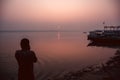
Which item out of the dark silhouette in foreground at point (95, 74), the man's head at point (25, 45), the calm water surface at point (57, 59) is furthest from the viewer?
the calm water surface at point (57, 59)

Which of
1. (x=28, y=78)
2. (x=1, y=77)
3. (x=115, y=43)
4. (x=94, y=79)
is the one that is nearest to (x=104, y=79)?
(x=94, y=79)

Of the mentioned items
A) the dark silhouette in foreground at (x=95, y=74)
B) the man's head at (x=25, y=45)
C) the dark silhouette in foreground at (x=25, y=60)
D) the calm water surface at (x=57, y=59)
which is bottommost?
the calm water surface at (x=57, y=59)

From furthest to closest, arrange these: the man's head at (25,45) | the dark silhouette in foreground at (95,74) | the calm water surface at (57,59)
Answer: the calm water surface at (57,59)
the dark silhouette in foreground at (95,74)
the man's head at (25,45)

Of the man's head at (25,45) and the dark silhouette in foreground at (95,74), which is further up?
the man's head at (25,45)

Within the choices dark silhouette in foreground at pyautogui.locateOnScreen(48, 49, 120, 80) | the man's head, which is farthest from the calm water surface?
the man's head

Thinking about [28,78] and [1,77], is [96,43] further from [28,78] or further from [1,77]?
[28,78]

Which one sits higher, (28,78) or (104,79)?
(28,78)

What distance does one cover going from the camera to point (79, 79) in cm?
1347

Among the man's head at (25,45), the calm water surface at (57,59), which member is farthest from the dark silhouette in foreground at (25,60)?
the calm water surface at (57,59)

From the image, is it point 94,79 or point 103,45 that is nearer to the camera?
point 94,79

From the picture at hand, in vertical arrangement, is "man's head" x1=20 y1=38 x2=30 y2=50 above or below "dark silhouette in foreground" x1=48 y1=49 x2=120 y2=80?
above

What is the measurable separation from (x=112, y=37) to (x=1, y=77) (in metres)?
32.5

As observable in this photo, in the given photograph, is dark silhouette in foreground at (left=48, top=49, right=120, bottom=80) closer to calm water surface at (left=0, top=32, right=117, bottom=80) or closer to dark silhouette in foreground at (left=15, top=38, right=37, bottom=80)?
calm water surface at (left=0, top=32, right=117, bottom=80)

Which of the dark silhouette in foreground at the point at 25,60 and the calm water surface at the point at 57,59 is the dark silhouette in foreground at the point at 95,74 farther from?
the dark silhouette in foreground at the point at 25,60
